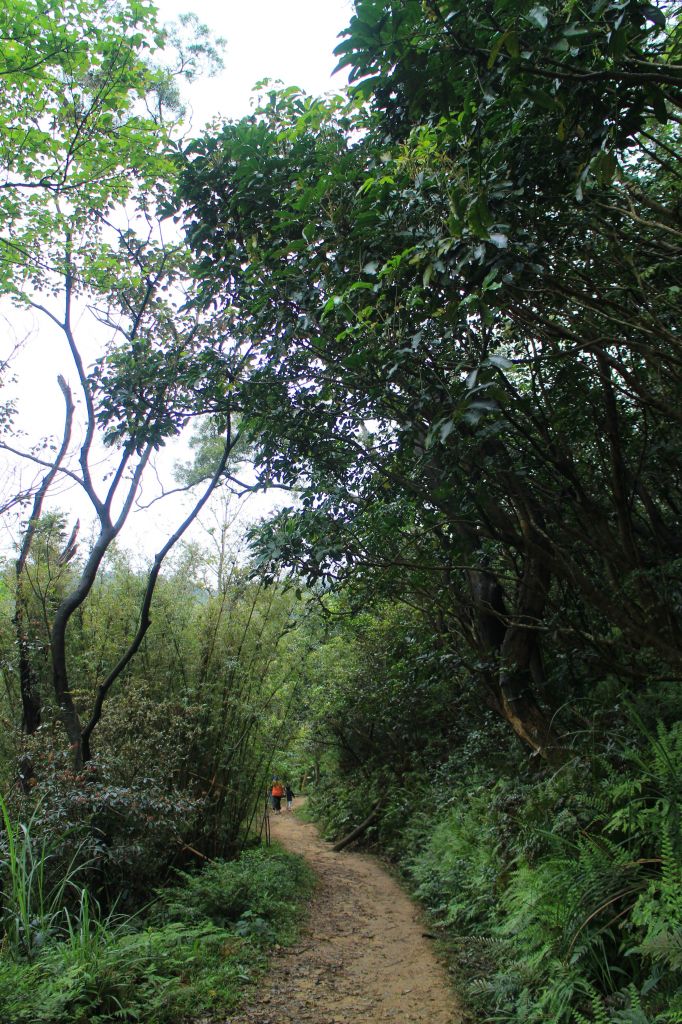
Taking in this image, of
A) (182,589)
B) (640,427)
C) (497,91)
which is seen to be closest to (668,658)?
(640,427)

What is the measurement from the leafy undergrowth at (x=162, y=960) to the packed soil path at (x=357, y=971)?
0.19 meters

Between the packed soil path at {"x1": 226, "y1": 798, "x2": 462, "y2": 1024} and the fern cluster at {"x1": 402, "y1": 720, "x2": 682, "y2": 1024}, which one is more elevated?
the fern cluster at {"x1": 402, "y1": 720, "x2": 682, "y2": 1024}

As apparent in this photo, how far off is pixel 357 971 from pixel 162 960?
1.53m

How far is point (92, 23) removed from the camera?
4953mm

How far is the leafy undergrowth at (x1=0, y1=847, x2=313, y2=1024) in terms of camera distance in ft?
10.2

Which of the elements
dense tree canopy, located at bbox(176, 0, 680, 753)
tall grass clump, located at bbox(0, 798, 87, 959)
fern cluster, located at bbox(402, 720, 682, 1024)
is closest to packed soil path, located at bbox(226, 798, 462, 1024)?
fern cluster, located at bbox(402, 720, 682, 1024)

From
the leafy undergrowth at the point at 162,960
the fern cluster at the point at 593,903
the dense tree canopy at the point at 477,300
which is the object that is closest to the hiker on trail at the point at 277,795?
the leafy undergrowth at the point at 162,960

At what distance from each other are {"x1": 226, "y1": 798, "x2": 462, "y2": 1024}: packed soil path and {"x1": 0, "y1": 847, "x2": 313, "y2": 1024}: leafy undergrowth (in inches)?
7.6

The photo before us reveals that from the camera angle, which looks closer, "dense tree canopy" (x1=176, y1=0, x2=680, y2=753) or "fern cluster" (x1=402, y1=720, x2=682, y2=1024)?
"dense tree canopy" (x1=176, y1=0, x2=680, y2=753)

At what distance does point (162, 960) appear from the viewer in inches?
152

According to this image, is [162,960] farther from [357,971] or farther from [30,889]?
[357,971]

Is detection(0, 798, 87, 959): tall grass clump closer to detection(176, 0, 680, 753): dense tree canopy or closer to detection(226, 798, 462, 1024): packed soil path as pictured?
detection(226, 798, 462, 1024): packed soil path

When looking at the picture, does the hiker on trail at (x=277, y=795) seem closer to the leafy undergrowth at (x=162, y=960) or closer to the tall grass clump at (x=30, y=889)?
the leafy undergrowth at (x=162, y=960)

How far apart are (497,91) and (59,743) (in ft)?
18.4
